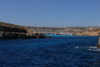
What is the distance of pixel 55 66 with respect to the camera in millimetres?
36750

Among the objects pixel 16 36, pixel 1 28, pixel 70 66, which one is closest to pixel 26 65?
pixel 70 66

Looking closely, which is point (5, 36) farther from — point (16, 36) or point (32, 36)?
point (32, 36)

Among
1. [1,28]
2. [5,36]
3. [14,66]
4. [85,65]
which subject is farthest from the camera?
[1,28]

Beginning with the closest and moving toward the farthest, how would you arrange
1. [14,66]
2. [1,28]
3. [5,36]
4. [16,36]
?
1. [14,66]
2. [5,36]
3. [16,36]
4. [1,28]

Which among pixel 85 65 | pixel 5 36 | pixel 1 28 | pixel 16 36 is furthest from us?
pixel 1 28

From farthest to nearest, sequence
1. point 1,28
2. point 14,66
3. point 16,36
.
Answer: point 1,28, point 16,36, point 14,66

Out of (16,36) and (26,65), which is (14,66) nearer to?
(26,65)

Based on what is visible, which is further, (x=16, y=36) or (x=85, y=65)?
(x=16, y=36)

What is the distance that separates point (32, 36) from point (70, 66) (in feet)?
500

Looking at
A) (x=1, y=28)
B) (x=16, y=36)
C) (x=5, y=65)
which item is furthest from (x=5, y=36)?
(x=5, y=65)

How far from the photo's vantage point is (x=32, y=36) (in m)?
189

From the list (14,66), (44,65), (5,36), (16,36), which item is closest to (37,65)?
(44,65)

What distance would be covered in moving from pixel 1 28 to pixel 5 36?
3145cm

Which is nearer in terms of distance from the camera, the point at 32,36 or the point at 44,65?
the point at 44,65
